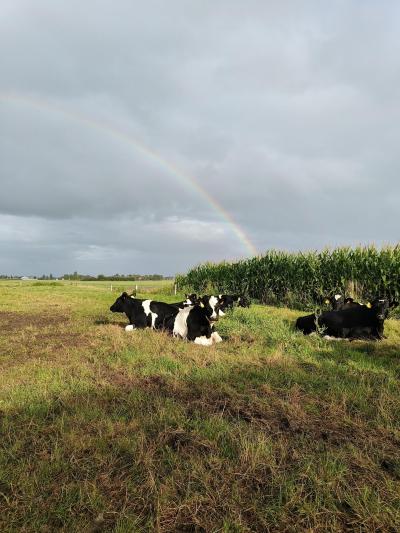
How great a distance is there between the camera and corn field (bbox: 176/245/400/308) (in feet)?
60.6

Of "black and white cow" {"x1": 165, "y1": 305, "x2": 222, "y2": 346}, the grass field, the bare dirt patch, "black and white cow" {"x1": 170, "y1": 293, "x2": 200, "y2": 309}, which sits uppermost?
"black and white cow" {"x1": 170, "y1": 293, "x2": 200, "y2": 309}

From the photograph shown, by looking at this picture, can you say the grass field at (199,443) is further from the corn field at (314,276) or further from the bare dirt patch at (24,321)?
the corn field at (314,276)

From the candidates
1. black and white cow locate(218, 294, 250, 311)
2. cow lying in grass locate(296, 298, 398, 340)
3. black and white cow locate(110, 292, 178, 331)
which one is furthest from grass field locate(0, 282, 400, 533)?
black and white cow locate(218, 294, 250, 311)

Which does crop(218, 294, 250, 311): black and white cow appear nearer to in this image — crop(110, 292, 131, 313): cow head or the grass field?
crop(110, 292, 131, 313): cow head

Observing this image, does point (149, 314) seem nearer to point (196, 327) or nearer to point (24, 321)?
point (196, 327)

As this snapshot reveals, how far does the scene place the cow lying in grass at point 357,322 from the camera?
37.1 ft

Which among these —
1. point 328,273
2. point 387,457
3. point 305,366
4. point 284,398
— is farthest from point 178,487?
point 328,273

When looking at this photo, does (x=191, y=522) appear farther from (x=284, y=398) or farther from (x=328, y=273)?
(x=328, y=273)

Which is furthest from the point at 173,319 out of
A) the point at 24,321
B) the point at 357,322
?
the point at 24,321

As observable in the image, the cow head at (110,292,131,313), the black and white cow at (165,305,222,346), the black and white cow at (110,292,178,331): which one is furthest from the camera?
the cow head at (110,292,131,313)

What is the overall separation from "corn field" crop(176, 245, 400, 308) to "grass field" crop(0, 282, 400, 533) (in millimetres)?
10958

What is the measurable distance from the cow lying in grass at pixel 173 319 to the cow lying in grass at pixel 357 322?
301cm

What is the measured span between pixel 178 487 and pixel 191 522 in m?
0.43

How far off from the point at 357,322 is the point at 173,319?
5045 mm
